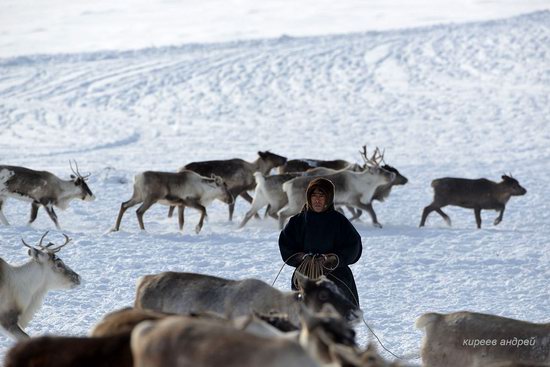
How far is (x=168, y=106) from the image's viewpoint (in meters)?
29.7

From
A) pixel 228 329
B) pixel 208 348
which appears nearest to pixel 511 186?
pixel 228 329

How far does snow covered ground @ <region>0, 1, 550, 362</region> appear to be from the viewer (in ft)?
32.0

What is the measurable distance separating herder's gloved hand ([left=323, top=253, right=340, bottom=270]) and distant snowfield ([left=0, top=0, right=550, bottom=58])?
110 ft

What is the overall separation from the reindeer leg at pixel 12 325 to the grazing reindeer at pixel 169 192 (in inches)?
209

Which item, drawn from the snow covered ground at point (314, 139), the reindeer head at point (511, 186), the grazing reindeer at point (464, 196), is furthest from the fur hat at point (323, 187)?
the reindeer head at point (511, 186)

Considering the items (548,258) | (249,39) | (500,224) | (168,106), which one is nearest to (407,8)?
(249,39)

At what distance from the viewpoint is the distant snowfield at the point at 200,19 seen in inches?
1614

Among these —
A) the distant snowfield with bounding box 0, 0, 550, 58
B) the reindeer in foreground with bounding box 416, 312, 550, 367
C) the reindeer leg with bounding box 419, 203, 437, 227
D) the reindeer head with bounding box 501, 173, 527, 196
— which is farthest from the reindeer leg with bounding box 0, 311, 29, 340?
the distant snowfield with bounding box 0, 0, 550, 58

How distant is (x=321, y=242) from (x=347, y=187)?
698 centimetres

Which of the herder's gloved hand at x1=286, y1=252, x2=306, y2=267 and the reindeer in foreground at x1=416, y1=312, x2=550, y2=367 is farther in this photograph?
the herder's gloved hand at x1=286, y1=252, x2=306, y2=267

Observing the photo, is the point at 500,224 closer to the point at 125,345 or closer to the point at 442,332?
the point at 442,332

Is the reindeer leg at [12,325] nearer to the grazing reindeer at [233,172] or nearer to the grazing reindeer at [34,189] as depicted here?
the grazing reindeer at [34,189]

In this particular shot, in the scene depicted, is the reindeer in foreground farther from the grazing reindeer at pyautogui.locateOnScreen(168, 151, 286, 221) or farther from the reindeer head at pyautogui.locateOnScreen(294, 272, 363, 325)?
the grazing reindeer at pyautogui.locateOnScreen(168, 151, 286, 221)

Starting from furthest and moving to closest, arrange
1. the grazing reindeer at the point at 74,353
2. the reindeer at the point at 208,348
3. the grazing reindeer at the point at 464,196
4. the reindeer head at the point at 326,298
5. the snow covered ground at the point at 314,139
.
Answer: the grazing reindeer at the point at 464,196 < the snow covered ground at the point at 314,139 < the reindeer head at the point at 326,298 < the grazing reindeer at the point at 74,353 < the reindeer at the point at 208,348
